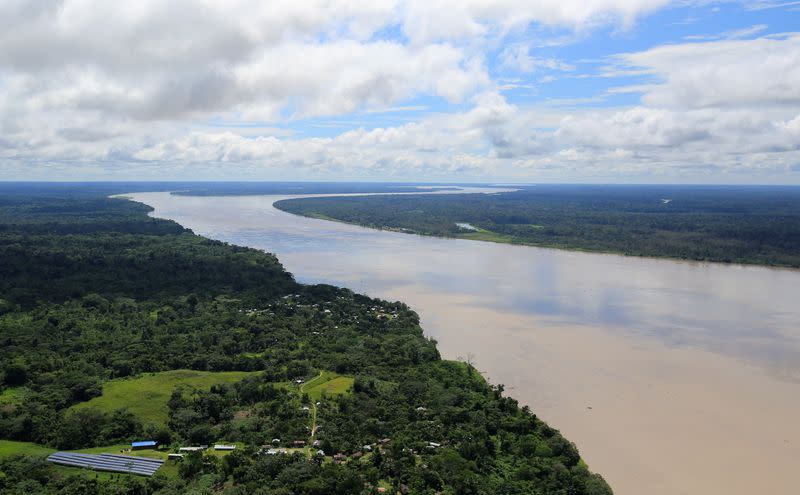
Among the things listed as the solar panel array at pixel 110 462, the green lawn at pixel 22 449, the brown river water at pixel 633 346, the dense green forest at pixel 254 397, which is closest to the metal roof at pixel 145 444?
the dense green forest at pixel 254 397

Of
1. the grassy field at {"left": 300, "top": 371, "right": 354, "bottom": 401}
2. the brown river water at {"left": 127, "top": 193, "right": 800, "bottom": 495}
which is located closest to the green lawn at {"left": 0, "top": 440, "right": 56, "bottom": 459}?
the grassy field at {"left": 300, "top": 371, "right": 354, "bottom": 401}

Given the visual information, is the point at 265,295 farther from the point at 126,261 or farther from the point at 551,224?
the point at 551,224

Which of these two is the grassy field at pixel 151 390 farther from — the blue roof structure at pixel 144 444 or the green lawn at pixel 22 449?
the green lawn at pixel 22 449

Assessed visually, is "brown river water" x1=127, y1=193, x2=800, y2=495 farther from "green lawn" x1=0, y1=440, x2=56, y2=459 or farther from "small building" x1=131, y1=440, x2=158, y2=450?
"green lawn" x1=0, y1=440, x2=56, y2=459

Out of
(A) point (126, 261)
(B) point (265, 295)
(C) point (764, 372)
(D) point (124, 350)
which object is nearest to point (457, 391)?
(C) point (764, 372)

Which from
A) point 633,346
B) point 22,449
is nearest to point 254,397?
point 22,449
